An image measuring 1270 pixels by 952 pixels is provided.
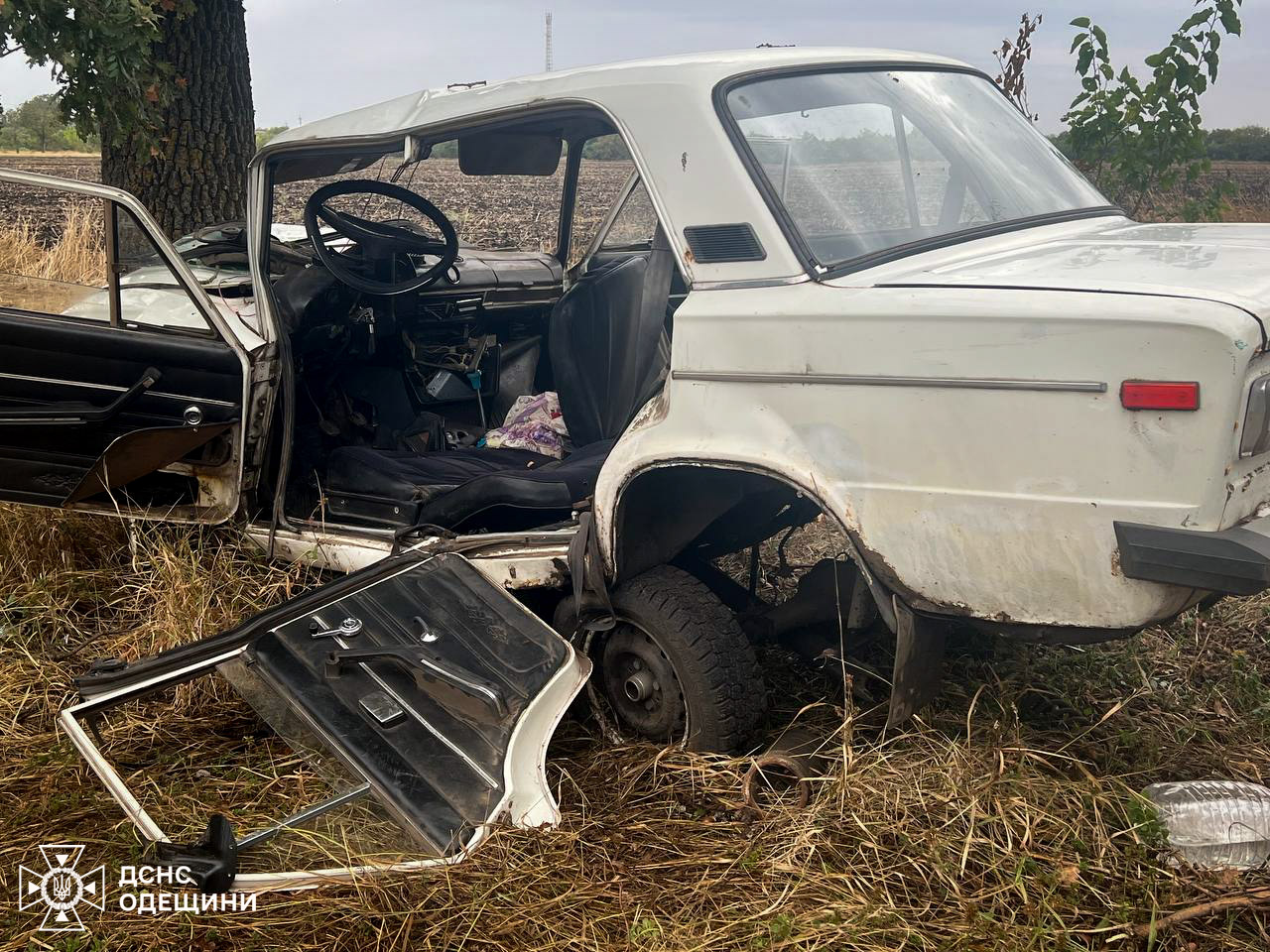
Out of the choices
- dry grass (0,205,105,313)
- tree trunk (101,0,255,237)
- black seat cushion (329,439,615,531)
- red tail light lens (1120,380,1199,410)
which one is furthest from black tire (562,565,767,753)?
tree trunk (101,0,255,237)

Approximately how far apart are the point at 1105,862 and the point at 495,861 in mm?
1295

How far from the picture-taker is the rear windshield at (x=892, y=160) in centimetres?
274

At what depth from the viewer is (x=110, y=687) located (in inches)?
112

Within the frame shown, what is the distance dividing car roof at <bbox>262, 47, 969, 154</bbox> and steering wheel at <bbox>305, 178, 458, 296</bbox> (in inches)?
15.5

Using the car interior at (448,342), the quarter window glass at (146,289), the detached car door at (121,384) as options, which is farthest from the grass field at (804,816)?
the quarter window glass at (146,289)

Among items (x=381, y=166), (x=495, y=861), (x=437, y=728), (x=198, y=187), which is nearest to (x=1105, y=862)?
(x=495, y=861)

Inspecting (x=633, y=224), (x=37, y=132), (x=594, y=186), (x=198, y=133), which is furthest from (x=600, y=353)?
(x=37, y=132)

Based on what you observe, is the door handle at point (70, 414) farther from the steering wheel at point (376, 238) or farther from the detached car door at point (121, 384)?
the steering wheel at point (376, 238)

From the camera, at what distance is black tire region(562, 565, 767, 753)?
2.86 metres

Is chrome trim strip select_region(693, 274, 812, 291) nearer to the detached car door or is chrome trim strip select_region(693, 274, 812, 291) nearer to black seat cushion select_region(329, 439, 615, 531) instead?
black seat cushion select_region(329, 439, 615, 531)

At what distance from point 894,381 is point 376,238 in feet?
8.38

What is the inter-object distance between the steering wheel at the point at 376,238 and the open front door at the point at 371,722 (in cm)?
146

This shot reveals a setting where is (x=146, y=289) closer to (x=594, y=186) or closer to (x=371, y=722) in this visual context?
(x=594, y=186)

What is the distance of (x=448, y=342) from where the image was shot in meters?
4.70
